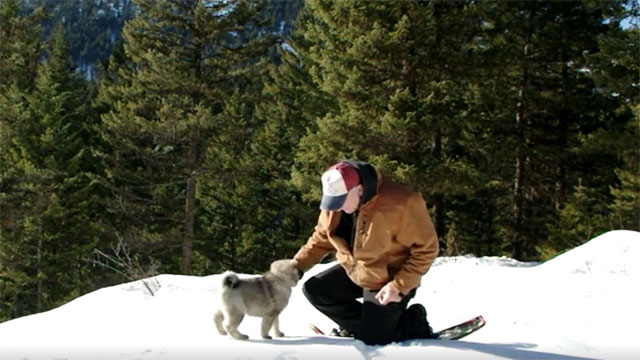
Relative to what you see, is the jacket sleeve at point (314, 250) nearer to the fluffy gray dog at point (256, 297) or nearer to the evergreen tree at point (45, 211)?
the fluffy gray dog at point (256, 297)

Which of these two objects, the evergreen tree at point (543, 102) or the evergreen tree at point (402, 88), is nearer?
the evergreen tree at point (402, 88)

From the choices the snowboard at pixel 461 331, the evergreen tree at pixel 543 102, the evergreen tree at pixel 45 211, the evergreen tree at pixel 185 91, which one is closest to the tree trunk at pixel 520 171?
the evergreen tree at pixel 543 102

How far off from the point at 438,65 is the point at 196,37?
8.07 m

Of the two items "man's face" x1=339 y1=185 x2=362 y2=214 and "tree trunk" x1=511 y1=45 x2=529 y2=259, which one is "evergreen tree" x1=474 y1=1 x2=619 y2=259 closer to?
"tree trunk" x1=511 y1=45 x2=529 y2=259

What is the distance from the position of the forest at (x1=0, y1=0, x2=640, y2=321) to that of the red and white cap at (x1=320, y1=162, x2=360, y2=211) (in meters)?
4.50

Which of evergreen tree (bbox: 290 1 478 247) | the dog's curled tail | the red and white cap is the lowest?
the dog's curled tail

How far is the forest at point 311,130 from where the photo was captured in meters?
12.6

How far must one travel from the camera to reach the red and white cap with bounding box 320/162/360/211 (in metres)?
3.58

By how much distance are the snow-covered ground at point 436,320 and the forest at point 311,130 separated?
2183 mm

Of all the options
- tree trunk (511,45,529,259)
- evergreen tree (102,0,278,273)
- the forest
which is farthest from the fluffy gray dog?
tree trunk (511,45,529,259)

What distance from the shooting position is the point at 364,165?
3678 mm

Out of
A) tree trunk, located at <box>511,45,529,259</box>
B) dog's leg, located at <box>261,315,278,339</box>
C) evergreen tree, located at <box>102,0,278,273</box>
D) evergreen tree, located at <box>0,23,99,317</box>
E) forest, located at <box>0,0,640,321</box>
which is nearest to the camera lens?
dog's leg, located at <box>261,315,278,339</box>

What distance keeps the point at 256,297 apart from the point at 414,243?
126 cm

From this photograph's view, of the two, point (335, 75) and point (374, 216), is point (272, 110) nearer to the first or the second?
point (335, 75)
